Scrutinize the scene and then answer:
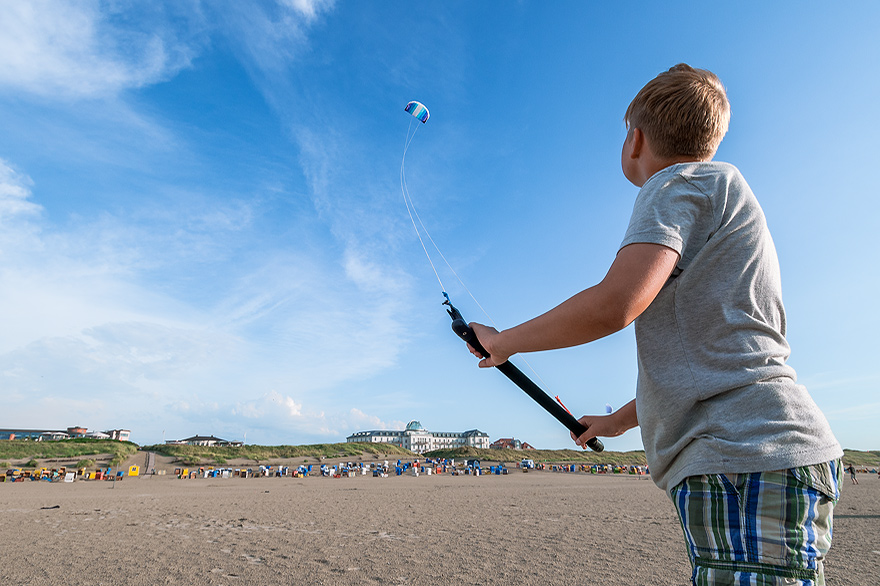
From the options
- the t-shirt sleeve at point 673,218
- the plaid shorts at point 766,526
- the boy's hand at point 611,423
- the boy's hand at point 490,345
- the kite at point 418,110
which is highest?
the kite at point 418,110

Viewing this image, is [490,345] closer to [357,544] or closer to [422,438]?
[357,544]

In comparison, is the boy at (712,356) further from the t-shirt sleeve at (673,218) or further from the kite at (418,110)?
the kite at (418,110)

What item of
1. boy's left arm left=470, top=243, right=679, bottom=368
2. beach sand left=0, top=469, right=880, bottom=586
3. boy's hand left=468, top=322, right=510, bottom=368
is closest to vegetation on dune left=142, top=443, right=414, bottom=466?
beach sand left=0, top=469, right=880, bottom=586

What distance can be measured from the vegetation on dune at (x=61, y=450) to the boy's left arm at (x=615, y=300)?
40042 millimetres

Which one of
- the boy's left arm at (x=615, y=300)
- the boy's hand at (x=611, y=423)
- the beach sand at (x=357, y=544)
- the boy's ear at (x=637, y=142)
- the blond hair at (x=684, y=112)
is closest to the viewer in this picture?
the boy's left arm at (x=615, y=300)

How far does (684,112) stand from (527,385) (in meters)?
1.08

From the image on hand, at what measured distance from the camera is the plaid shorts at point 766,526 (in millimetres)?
1065

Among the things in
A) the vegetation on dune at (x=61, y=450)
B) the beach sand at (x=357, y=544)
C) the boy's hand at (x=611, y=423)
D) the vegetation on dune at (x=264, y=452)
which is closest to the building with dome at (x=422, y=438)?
the vegetation on dune at (x=264, y=452)

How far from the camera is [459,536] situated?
922cm

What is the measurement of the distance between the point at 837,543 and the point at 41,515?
54.3 ft

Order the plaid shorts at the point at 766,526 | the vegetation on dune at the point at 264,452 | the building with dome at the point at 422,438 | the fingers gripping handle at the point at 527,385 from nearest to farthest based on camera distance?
the plaid shorts at the point at 766,526 < the fingers gripping handle at the point at 527,385 < the vegetation on dune at the point at 264,452 < the building with dome at the point at 422,438

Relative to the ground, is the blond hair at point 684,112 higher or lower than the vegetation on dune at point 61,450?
higher

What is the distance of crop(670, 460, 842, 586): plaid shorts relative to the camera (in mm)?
1065

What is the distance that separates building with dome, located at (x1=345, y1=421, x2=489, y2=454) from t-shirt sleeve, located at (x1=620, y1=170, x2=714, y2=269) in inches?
4221
